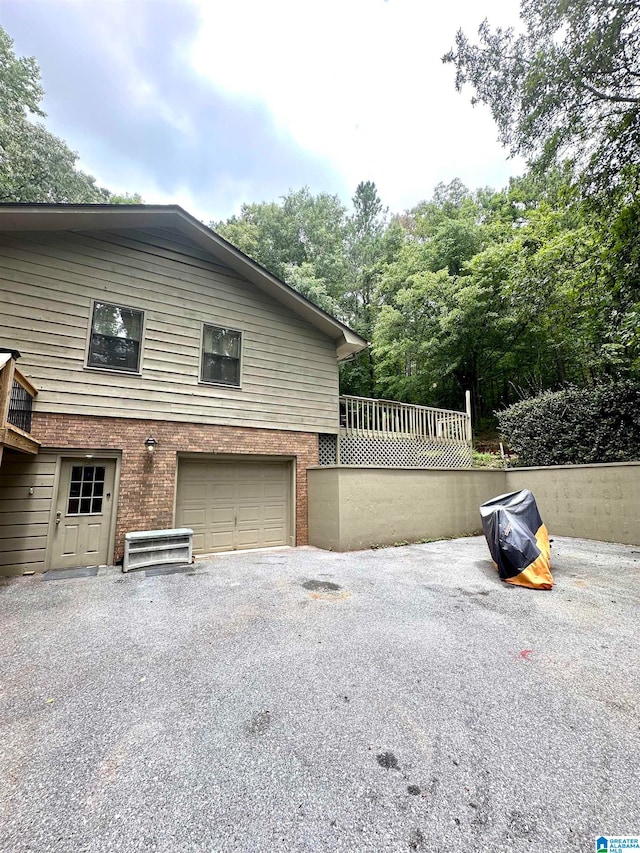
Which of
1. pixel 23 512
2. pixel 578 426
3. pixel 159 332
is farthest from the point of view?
pixel 578 426

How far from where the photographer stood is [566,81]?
6383 mm

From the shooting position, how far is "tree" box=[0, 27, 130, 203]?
1227 centimetres

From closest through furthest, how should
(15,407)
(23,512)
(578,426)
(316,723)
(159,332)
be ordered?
(316,723)
(15,407)
(23,512)
(159,332)
(578,426)

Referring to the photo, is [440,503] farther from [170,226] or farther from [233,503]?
[170,226]

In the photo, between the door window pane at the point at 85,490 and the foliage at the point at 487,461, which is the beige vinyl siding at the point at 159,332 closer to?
the door window pane at the point at 85,490

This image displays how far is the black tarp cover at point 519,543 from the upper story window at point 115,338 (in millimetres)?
6556

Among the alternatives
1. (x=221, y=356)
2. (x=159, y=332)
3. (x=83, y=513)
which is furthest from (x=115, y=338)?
(x=83, y=513)

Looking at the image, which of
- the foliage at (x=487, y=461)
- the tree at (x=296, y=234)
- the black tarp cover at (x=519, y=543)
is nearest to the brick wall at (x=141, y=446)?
the black tarp cover at (x=519, y=543)

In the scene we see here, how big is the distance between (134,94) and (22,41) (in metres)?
5.56

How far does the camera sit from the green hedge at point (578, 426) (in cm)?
783

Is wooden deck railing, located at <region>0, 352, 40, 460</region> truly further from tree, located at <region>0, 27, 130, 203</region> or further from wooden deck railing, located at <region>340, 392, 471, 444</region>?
tree, located at <region>0, 27, 130, 203</region>

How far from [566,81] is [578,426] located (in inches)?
270

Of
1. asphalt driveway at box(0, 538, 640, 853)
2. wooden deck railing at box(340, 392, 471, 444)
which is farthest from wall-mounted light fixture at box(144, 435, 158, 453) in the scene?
wooden deck railing at box(340, 392, 471, 444)

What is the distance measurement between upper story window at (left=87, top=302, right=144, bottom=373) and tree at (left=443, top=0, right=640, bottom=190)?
27.0 feet
